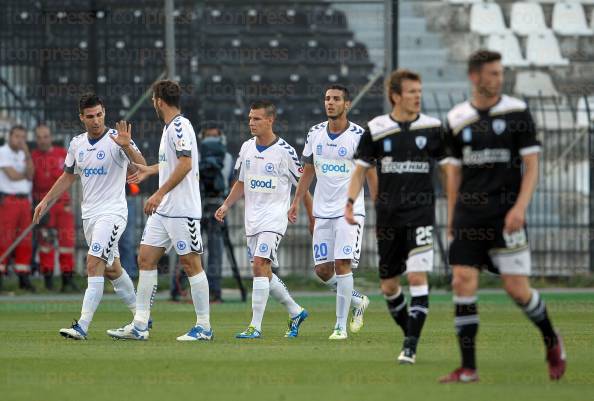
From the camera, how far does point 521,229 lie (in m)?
8.77

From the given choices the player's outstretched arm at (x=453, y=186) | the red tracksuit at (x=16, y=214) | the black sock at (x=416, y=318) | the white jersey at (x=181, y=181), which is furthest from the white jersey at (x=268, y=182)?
the red tracksuit at (x=16, y=214)

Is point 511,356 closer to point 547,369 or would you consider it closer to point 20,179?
point 547,369

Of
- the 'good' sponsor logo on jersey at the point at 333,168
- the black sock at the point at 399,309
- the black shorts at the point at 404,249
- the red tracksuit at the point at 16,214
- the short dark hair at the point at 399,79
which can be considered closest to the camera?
the black shorts at the point at 404,249

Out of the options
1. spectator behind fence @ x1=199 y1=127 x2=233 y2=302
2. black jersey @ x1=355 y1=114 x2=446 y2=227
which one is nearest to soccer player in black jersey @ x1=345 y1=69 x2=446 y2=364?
black jersey @ x1=355 y1=114 x2=446 y2=227

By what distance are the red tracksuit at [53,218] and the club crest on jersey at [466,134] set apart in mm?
12543

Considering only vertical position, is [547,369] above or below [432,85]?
below

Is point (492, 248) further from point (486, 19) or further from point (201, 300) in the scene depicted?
point (486, 19)

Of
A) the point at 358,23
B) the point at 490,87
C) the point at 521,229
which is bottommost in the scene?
the point at 521,229

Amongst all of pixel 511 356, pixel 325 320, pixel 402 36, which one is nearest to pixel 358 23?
pixel 402 36

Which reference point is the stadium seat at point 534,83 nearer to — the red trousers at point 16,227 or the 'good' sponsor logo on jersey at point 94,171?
the red trousers at point 16,227

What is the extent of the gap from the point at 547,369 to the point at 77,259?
13.6 m

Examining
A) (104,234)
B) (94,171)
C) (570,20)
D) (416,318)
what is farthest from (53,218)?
(570,20)

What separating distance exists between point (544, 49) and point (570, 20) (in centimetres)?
103

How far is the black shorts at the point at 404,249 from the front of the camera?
A: 1016 centimetres
